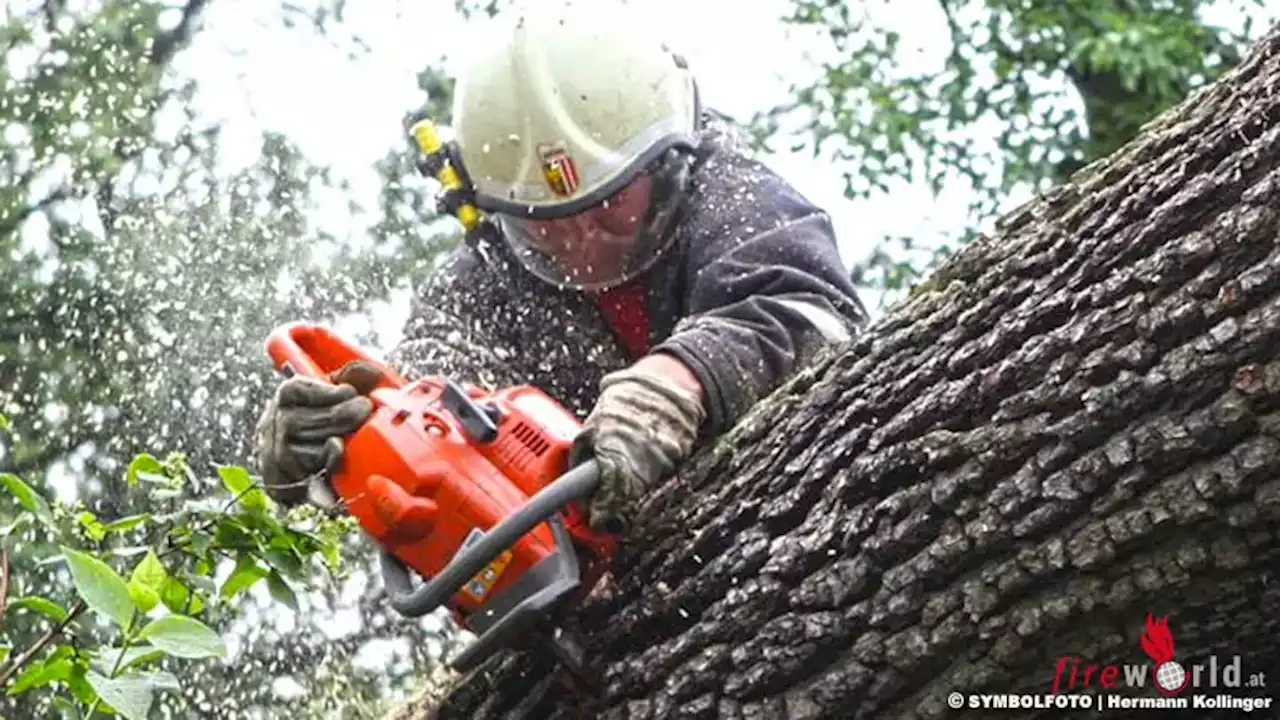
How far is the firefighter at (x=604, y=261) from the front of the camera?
97.3 inches

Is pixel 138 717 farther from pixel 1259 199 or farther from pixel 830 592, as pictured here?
pixel 1259 199

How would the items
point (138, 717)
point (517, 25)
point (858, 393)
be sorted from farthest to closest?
point (517, 25), point (858, 393), point (138, 717)

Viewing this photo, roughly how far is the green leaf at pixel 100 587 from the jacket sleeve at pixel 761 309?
976 millimetres

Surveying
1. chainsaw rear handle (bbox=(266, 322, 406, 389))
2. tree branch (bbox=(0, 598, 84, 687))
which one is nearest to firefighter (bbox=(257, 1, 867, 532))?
chainsaw rear handle (bbox=(266, 322, 406, 389))

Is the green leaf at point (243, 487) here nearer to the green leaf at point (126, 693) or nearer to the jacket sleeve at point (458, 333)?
the green leaf at point (126, 693)

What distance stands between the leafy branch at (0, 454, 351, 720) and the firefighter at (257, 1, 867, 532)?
0.33m

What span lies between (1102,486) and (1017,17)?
18.1 ft

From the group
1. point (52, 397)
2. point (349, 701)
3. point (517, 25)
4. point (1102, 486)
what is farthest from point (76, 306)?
point (1102, 486)

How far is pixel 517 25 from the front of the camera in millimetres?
2957

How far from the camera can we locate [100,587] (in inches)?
A: 63.2

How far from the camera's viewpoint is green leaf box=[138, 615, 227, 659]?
1642 millimetres

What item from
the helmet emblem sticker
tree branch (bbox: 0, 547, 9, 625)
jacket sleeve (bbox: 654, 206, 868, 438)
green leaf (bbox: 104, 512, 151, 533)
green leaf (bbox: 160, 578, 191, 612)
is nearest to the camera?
tree branch (bbox: 0, 547, 9, 625)

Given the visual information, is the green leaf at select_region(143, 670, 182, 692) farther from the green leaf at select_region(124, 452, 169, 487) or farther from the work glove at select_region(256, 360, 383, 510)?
the work glove at select_region(256, 360, 383, 510)

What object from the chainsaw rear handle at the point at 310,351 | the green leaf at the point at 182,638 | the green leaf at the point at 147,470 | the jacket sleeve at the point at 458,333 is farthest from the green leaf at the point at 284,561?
the jacket sleeve at the point at 458,333
